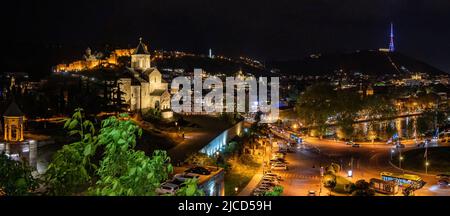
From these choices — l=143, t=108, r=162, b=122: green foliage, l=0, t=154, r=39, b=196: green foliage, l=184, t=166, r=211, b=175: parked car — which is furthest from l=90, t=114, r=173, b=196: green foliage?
l=143, t=108, r=162, b=122: green foliage

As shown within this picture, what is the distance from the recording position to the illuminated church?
26.4 m

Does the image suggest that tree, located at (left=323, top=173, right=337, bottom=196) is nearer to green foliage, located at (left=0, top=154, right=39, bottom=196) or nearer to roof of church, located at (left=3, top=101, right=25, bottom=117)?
roof of church, located at (left=3, top=101, right=25, bottom=117)

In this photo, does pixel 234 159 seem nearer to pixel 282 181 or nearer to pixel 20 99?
pixel 282 181

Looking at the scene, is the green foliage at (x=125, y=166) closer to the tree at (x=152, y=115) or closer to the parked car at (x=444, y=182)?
the parked car at (x=444, y=182)

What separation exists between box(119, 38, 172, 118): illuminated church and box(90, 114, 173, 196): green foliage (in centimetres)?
2260

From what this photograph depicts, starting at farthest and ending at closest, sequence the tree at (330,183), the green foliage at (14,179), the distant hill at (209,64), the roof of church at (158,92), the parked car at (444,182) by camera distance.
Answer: the distant hill at (209,64)
the roof of church at (158,92)
the parked car at (444,182)
the tree at (330,183)
the green foliage at (14,179)

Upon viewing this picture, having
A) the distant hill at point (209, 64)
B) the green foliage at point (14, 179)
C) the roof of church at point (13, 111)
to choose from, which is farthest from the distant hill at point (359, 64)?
the green foliage at point (14, 179)

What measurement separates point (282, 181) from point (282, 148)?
8325mm

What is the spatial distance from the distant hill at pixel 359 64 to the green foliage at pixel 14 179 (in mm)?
149895

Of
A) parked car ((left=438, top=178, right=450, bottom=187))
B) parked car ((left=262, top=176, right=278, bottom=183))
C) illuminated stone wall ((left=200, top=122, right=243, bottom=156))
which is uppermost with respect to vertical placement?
illuminated stone wall ((left=200, top=122, right=243, bottom=156))

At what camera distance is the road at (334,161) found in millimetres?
15742

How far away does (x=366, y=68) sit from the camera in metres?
161

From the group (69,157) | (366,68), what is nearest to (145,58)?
(69,157)

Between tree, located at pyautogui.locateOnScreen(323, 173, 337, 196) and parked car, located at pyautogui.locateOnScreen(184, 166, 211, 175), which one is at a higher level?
parked car, located at pyautogui.locateOnScreen(184, 166, 211, 175)
